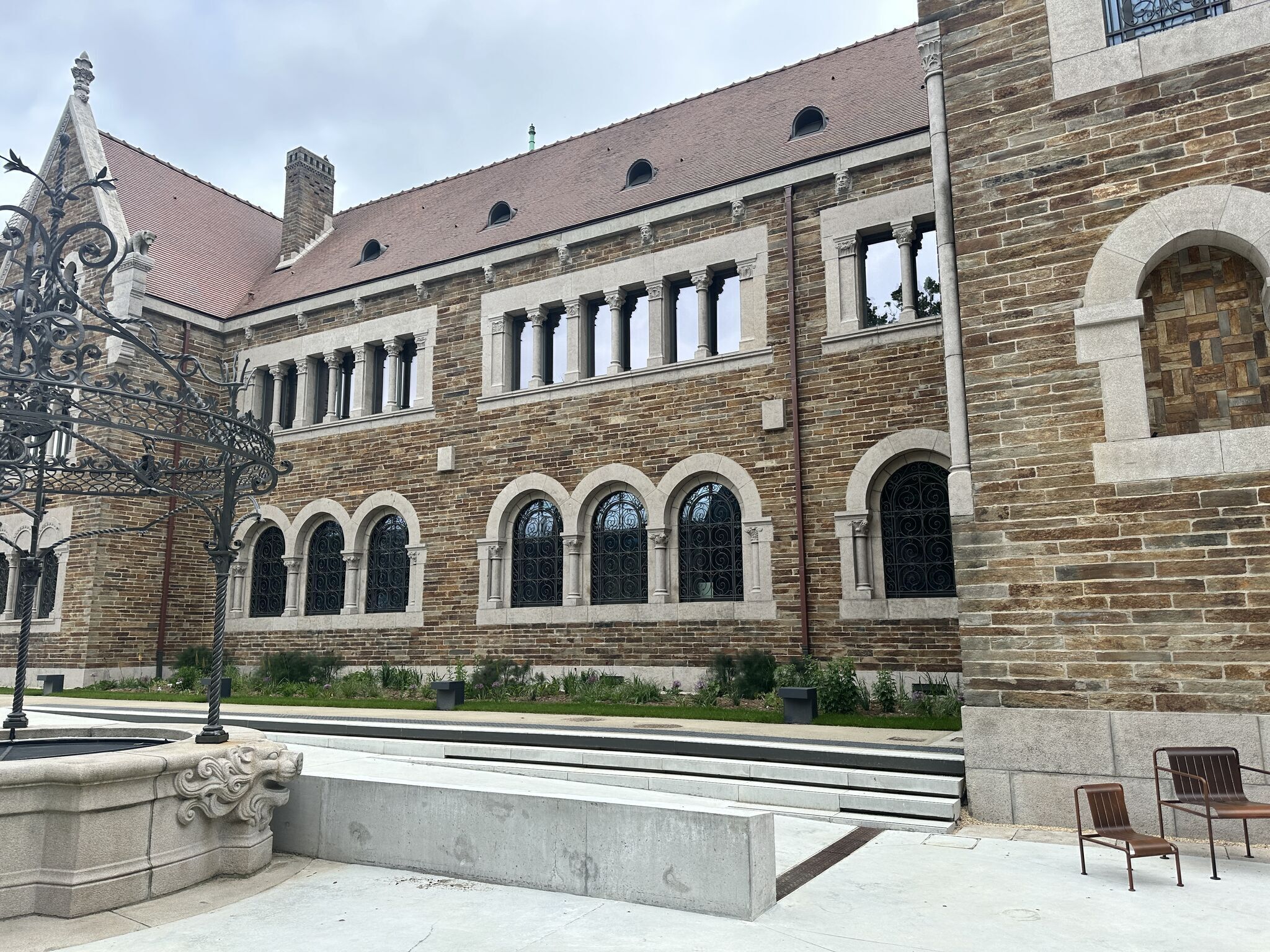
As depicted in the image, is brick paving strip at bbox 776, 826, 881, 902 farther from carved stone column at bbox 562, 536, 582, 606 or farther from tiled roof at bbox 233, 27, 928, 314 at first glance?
tiled roof at bbox 233, 27, 928, 314

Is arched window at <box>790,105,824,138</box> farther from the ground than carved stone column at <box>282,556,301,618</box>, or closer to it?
farther from the ground

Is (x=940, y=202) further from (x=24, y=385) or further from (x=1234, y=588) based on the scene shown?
(x=24, y=385)

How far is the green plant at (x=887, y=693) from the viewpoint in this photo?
43.5 feet

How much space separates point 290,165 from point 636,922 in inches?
995

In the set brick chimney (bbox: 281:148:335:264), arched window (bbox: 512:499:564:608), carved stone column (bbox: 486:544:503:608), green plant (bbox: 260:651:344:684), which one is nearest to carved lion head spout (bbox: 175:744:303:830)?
arched window (bbox: 512:499:564:608)

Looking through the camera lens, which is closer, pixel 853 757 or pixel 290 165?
pixel 853 757

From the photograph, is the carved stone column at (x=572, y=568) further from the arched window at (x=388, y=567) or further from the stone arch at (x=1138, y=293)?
the stone arch at (x=1138, y=293)

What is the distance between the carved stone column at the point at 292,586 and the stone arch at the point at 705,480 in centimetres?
920

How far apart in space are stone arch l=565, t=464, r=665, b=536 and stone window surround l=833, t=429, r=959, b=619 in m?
3.31

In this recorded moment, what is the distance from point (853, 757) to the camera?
9.16 m

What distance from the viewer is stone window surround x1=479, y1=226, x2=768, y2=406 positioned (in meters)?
16.1

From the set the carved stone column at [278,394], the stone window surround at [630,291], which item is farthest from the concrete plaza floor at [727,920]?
the carved stone column at [278,394]

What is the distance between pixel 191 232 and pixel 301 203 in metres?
3.04

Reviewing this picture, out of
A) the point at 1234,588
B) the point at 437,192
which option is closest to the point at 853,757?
the point at 1234,588
